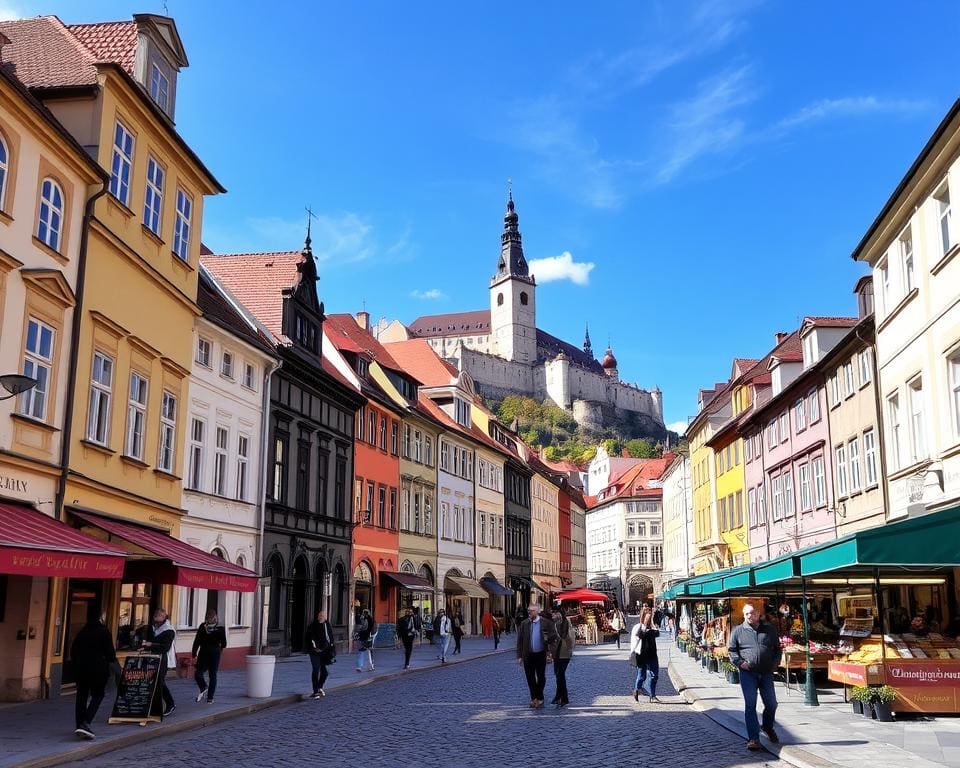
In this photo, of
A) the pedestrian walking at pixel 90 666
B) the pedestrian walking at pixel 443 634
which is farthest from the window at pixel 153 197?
the pedestrian walking at pixel 443 634

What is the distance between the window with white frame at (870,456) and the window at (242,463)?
17747 millimetres

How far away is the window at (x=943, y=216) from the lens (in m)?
20.2

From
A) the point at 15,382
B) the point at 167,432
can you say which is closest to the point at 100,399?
the point at 167,432

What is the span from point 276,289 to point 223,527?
9.82m

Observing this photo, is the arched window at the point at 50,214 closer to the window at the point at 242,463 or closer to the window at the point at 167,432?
the window at the point at 167,432

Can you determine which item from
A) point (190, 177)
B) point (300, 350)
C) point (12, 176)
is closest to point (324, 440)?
point (300, 350)

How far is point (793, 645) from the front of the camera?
69.4 feet

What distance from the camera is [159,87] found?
23.6 meters

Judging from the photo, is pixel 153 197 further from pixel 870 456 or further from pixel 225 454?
pixel 870 456

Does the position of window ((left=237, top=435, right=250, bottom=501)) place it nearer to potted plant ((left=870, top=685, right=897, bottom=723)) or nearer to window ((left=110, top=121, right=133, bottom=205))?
window ((left=110, top=121, right=133, bottom=205))

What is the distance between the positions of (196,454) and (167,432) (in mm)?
2888

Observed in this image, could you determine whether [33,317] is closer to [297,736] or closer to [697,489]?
[297,736]

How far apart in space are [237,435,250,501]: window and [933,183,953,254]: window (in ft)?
62.6

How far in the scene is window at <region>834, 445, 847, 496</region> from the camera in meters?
31.1
